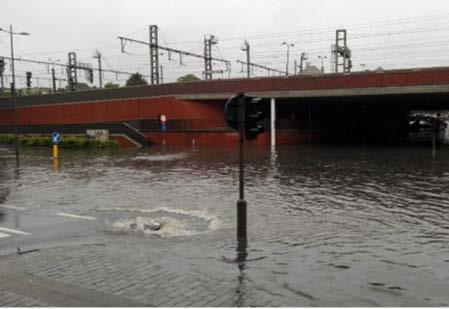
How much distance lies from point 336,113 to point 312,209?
142 feet

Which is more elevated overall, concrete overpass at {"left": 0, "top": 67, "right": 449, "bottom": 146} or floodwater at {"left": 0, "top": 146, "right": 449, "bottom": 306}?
concrete overpass at {"left": 0, "top": 67, "right": 449, "bottom": 146}

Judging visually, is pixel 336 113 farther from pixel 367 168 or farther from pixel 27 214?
pixel 27 214

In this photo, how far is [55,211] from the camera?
13117 mm

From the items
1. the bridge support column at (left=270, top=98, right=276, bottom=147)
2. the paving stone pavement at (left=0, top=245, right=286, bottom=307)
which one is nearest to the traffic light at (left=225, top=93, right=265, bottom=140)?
the paving stone pavement at (left=0, top=245, right=286, bottom=307)

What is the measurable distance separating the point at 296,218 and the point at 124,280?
5.56m

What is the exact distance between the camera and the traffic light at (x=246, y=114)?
28.9 feet

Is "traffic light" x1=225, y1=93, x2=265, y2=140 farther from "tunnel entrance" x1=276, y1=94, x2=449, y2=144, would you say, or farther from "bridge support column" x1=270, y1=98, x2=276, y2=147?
"tunnel entrance" x1=276, y1=94, x2=449, y2=144

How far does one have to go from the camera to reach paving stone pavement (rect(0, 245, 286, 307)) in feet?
20.1

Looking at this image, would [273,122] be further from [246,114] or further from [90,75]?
[90,75]

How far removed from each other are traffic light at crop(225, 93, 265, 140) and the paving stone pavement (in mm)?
2445

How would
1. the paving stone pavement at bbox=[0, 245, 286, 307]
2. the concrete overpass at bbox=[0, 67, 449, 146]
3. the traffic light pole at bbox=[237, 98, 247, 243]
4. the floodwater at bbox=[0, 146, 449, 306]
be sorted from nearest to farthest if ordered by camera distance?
the paving stone pavement at bbox=[0, 245, 286, 307] → the floodwater at bbox=[0, 146, 449, 306] → the traffic light pole at bbox=[237, 98, 247, 243] → the concrete overpass at bbox=[0, 67, 449, 146]

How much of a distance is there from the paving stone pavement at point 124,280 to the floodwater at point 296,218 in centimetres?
27

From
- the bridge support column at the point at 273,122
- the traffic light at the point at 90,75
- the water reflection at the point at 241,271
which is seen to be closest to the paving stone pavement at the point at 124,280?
the water reflection at the point at 241,271

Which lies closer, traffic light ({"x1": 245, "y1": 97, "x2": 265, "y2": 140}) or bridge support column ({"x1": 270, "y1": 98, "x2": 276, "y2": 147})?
traffic light ({"x1": 245, "y1": 97, "x2": 265, "y2": 140})
